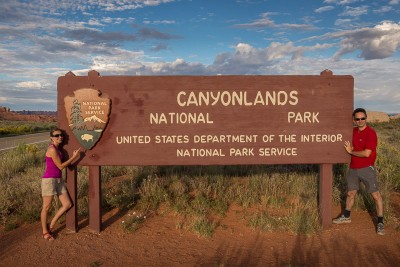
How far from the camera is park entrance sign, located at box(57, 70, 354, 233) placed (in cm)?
540

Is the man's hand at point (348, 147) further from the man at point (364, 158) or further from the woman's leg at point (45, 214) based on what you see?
the woman's leg at point (45, 214)

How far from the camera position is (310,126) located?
5.49 metres

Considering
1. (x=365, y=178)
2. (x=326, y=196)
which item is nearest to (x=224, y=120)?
(x=326, y=196)

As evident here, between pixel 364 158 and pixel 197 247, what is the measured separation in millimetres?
2848

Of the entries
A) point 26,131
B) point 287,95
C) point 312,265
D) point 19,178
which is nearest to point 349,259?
point 312,265

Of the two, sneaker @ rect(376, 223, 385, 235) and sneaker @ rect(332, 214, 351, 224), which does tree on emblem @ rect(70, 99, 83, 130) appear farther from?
sneaker @ rect(376, 223, 385, 235)

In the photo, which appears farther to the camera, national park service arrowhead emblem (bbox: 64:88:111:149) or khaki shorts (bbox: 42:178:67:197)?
national park service arrowhead emblem (bbox: 64:88:111:149)

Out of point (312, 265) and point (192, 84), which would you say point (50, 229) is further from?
point (312, 265)

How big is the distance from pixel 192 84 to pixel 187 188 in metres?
2.46

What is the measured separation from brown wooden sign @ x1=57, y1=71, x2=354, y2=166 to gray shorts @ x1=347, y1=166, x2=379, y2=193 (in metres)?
0.30

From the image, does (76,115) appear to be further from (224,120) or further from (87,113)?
(224,120)

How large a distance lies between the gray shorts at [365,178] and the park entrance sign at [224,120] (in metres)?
0.28

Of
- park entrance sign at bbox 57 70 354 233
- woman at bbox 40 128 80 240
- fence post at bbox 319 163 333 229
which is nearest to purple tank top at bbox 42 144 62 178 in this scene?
woman at bbox 40 128 80 240

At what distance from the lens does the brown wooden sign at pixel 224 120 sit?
5402mm
